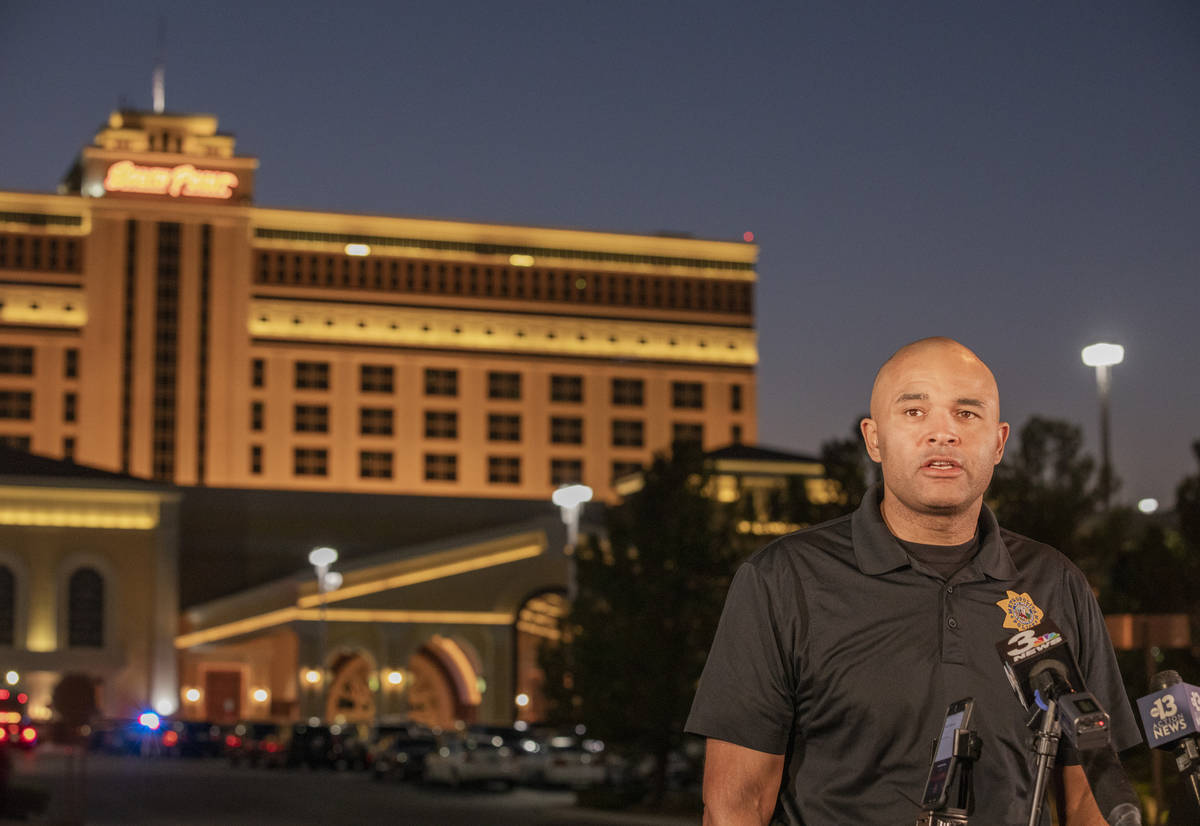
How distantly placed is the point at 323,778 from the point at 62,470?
38.0 m

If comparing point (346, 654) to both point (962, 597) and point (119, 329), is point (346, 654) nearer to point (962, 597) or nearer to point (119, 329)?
point (119, 329)

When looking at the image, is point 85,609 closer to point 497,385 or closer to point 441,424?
point 441,424

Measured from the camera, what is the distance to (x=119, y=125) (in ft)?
379

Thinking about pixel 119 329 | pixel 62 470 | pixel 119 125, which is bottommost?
pixel 62 470

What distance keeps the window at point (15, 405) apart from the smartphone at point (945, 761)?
112 m

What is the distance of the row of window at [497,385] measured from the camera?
4520 inches

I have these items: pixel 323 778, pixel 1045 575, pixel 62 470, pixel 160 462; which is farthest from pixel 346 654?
pixel 1045 575

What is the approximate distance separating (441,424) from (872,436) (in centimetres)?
11144

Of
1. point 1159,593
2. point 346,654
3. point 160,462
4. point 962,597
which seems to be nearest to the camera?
point 962,597

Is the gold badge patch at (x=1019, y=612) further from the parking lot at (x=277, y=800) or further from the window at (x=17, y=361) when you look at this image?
the window at (x=17, y=361)

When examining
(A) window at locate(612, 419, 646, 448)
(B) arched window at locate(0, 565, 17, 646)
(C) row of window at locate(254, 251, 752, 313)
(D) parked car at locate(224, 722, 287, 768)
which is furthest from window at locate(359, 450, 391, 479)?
(D) parked car at locate(224, 722, 287, 768)

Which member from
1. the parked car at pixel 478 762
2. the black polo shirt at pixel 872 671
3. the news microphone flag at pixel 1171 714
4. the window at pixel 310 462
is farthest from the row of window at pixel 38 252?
the news microphone flag at pixel 1171 714

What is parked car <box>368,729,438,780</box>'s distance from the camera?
4469 cm

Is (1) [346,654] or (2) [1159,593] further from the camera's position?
(1) [346,654]
